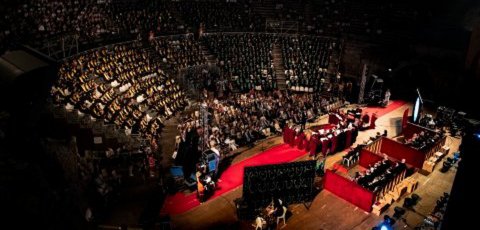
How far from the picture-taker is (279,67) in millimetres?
35312

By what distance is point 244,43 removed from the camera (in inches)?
1403

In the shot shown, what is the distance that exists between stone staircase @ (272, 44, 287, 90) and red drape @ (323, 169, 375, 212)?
1550 centimetres

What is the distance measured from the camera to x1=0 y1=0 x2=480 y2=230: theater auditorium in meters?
9.35

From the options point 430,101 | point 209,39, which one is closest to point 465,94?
point 430,101

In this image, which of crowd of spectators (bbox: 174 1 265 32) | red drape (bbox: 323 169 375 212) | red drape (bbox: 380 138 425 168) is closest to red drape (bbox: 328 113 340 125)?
red drape (bbox: 380 138 425 168)

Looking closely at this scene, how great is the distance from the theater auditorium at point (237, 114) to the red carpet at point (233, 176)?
0.10m

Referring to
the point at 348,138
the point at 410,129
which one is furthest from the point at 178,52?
the point at 410,129

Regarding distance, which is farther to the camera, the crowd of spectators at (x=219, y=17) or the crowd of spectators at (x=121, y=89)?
the crowd of spectators at (x=219, y=17)

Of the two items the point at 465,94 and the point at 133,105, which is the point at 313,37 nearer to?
the point at 465,94

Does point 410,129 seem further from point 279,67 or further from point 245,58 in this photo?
point 245,58

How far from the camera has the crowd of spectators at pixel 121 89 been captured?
22.3 m

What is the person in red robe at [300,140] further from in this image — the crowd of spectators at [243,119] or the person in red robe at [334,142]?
the crowd of spectators at [243,119]

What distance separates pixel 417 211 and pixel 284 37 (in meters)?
23.3

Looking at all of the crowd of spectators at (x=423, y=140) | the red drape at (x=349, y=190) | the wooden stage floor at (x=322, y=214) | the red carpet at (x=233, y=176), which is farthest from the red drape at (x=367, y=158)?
the red drape at (x=349, y=190)
